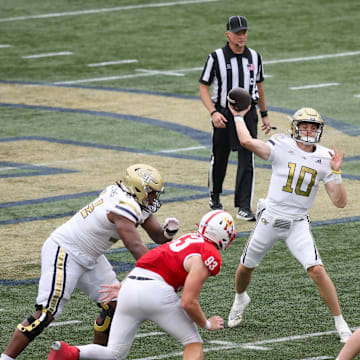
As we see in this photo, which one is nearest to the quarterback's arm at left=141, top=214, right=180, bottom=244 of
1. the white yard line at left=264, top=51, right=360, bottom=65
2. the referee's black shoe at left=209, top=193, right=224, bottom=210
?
A: the referee's black shoe at left=209, top=193, right=224, bottom=210

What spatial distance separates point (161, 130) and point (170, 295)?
804cm

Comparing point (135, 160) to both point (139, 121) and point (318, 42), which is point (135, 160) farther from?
point (318, 42)

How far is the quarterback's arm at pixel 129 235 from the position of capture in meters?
5.79

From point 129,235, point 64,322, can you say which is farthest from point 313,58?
point 129,235

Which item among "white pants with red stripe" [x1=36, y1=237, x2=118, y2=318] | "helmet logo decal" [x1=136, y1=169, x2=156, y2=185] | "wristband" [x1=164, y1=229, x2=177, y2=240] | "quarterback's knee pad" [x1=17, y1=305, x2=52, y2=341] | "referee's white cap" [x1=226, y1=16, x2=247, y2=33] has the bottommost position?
"quarterback's knee pad" [x1=17, y1=305, x2=52, y2=341]

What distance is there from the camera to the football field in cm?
694

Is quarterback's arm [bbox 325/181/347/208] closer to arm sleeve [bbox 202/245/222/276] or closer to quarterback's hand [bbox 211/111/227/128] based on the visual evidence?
arm sleeve [bbox 202/245/222/276]

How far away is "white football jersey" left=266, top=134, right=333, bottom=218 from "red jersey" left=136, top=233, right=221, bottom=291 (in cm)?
131

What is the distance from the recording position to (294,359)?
6.05m

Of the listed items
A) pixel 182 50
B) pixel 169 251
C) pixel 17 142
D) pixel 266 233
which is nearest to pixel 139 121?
pixel 17 142

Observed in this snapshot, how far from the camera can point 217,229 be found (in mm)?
5465

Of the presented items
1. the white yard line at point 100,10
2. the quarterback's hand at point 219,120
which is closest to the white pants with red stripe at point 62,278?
the quarterback's hand at point 219,120

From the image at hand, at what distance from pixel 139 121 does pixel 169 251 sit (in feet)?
27.5

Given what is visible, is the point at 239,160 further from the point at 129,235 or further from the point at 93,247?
the point at 129,235
